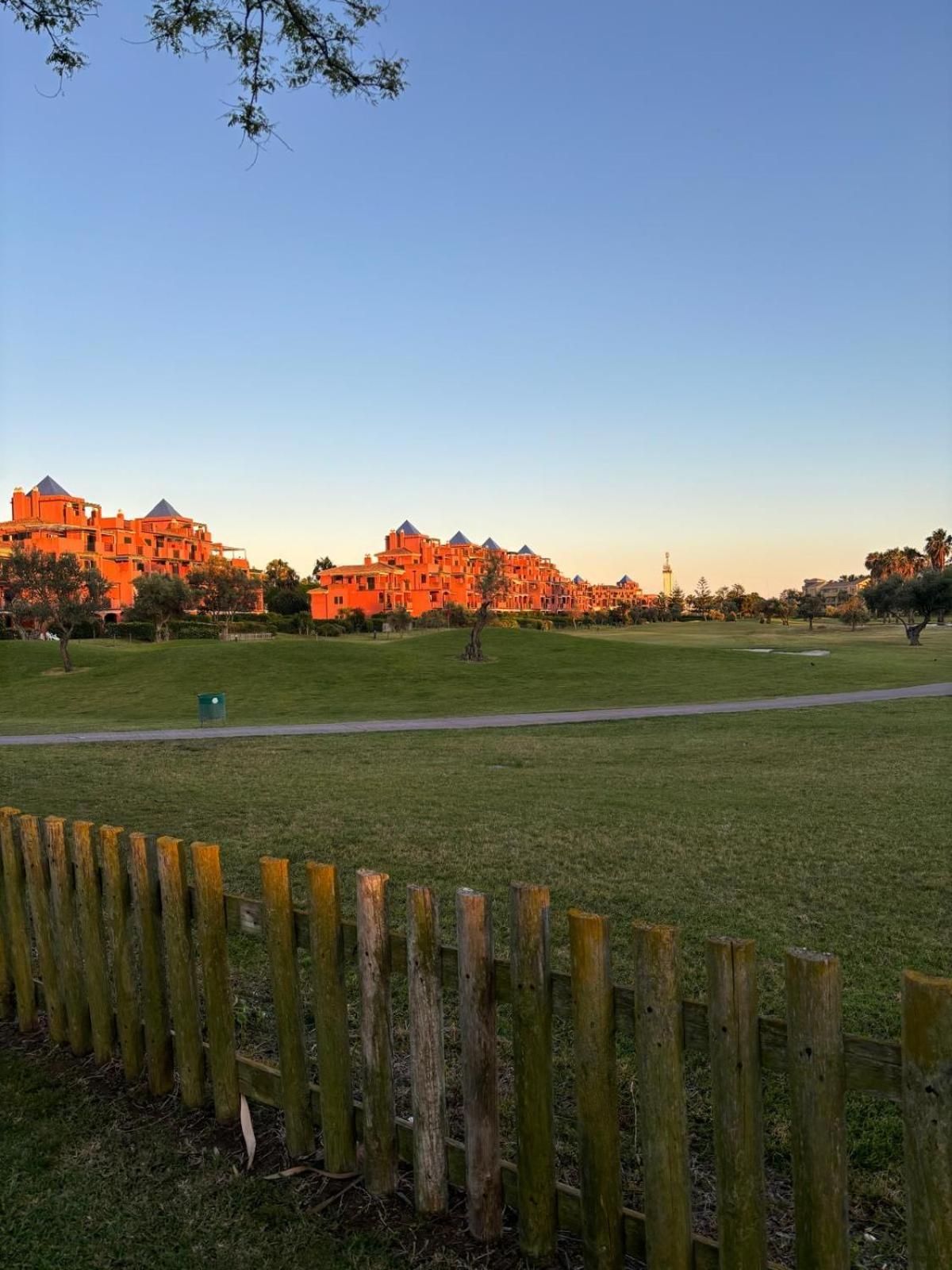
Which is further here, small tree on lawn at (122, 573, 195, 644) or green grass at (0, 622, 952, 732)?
small tree on lawn at (122, 573, 195, 644)

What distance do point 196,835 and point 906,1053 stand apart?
8.43 metres

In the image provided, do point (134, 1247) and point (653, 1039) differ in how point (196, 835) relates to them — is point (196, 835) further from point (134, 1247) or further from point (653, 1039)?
point (653, 1039)

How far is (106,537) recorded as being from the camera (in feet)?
316

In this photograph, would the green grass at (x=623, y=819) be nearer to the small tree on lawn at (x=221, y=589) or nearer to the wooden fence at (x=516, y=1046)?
the wooden fence at (x=516, y=1046)

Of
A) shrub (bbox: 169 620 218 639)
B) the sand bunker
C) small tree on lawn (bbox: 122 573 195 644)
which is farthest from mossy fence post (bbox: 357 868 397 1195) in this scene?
shrub (bbox: 169 620 218 639)

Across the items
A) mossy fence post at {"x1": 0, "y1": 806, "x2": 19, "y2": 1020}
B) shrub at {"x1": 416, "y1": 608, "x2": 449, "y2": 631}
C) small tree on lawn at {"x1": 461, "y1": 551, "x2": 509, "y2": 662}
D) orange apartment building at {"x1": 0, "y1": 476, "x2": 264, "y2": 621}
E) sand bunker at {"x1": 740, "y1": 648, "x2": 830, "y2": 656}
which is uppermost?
orange apartment building at {"x1": 0, "y1": 476, "x2": 264, "y2": 621}

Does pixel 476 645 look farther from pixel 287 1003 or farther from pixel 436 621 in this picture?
pixel 436 621

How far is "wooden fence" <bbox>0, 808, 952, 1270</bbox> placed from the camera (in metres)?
2.22

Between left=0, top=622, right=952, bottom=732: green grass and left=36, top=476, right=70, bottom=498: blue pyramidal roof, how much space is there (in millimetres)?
54961

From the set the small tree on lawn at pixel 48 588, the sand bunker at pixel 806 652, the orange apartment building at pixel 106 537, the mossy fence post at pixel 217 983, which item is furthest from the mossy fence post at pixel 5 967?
the orange apartment building at pixel 106 537

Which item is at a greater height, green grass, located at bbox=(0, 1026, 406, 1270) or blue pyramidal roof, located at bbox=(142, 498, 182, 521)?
blue pyramidal roof, located at bbox=(142, 498, 182, 521)

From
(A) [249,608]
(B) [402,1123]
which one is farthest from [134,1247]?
(A) [249,608]

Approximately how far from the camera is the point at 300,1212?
3.09 meters

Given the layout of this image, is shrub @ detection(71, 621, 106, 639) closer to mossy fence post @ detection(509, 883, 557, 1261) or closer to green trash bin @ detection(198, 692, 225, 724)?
green trash bin @ detection(198, 692, 225, 724)
